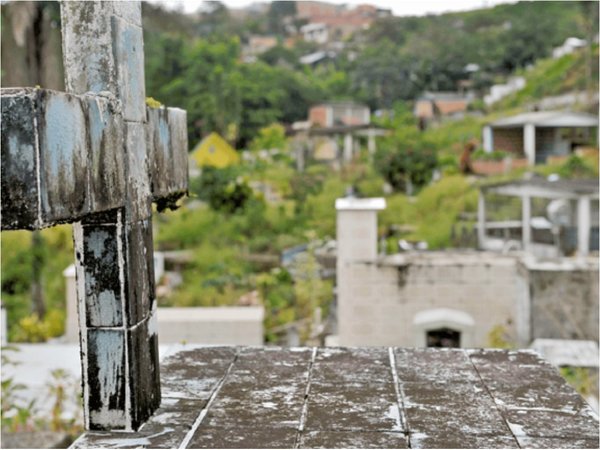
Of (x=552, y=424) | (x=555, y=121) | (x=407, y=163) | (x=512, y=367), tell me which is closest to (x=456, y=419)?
(x=552, y=424)

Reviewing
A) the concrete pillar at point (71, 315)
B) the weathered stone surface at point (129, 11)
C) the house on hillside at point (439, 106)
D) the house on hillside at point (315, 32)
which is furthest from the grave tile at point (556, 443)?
the house on hillside at point (315, 32)

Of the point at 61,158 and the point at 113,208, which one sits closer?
the point at 61,158

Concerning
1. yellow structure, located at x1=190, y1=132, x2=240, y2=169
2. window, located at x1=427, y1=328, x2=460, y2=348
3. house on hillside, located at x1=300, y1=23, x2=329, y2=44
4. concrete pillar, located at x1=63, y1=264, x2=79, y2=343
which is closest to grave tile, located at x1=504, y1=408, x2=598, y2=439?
window, located at x1=427, y1=328, x2=460, y2=348

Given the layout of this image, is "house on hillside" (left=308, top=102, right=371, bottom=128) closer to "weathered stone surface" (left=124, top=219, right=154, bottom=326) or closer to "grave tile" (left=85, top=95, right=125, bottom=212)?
"weathered stone surface" (left=124, top=219, right=154, bottom=326)

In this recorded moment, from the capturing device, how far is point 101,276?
254 cm

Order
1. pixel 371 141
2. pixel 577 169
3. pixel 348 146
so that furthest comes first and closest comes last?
pixel 348 146 → pixel 371 141 → pixel 577 169

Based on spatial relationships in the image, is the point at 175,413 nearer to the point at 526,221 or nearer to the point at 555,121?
the point at 526,221

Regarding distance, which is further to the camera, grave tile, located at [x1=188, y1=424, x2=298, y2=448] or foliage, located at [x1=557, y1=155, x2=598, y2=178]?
foliage, located at [x1=557, y1=155, x2=598, y2=178]

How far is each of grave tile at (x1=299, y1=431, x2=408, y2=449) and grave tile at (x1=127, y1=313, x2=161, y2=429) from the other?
0.52 m

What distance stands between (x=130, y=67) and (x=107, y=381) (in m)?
0.99

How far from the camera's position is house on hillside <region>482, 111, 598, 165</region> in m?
29.0

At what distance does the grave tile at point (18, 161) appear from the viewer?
6.04 feet

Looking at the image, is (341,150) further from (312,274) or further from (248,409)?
(248,409)

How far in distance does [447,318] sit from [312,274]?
148 inches
